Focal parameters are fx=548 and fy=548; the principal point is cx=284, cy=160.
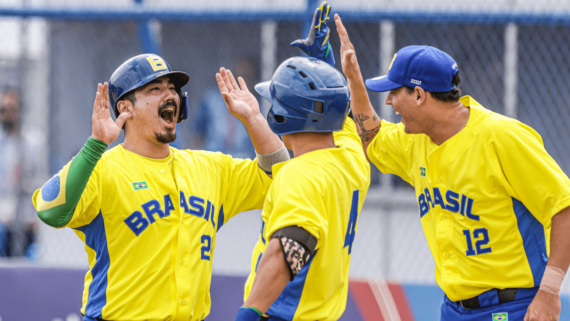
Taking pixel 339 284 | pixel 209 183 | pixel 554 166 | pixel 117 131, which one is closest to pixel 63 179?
pixel 117 131

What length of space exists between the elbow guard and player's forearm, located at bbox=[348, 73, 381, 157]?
1.35 metres

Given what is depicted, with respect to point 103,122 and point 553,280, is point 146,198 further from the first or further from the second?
point 553,280

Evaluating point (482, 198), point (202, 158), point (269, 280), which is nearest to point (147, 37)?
point (202, 158)

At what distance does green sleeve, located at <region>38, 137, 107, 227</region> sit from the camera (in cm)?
250

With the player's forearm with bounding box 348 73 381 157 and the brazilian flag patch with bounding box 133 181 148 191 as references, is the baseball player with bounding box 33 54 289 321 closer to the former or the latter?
the brazilian flag patch with bounding box 133 181 148 191

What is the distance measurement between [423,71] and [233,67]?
4456mm

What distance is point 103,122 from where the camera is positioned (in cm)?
261

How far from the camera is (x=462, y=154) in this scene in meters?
2.86

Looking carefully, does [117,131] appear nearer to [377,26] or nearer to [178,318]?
[178,318]

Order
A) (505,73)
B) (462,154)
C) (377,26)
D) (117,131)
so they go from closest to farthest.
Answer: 1. (117,131)
2. (462,154)
3. (505,73)
4. (377,26)

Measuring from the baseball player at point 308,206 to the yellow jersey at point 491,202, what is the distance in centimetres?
60

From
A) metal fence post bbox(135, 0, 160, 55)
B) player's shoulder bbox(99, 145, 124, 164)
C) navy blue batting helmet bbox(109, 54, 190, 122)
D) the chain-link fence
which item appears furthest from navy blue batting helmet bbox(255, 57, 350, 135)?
metal fence post bbox(135, 0, 160, 55)

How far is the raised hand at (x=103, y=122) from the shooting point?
2570 mm

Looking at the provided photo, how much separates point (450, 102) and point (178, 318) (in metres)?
1.81
